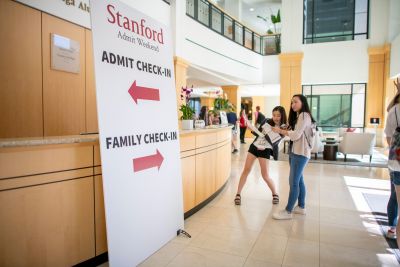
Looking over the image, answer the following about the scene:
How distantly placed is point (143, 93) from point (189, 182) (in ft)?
4.84

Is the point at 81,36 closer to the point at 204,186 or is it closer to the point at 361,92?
the point at 204,186

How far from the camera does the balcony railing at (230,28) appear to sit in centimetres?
887

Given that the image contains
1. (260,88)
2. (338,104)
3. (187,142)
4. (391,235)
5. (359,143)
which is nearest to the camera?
(391,235)

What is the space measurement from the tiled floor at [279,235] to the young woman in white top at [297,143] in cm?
34

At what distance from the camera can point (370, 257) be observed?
8.82ft

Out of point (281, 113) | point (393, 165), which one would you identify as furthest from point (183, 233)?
point (393, 165)

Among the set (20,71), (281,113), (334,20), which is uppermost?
(334,20)

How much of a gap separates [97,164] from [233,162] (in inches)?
236

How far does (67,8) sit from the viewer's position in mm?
4398

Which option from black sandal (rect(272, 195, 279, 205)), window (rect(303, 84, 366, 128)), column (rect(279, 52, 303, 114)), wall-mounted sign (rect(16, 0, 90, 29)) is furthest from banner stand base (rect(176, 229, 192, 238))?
window (rect(303, 84, 366, 128))

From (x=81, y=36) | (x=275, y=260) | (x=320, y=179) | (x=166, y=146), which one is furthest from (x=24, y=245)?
(x=320, y=179)

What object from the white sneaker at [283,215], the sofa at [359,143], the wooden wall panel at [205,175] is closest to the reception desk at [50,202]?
the wooden wall panel at [205,175]

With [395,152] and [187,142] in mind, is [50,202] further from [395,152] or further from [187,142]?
[395,152]

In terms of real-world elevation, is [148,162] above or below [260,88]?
below
